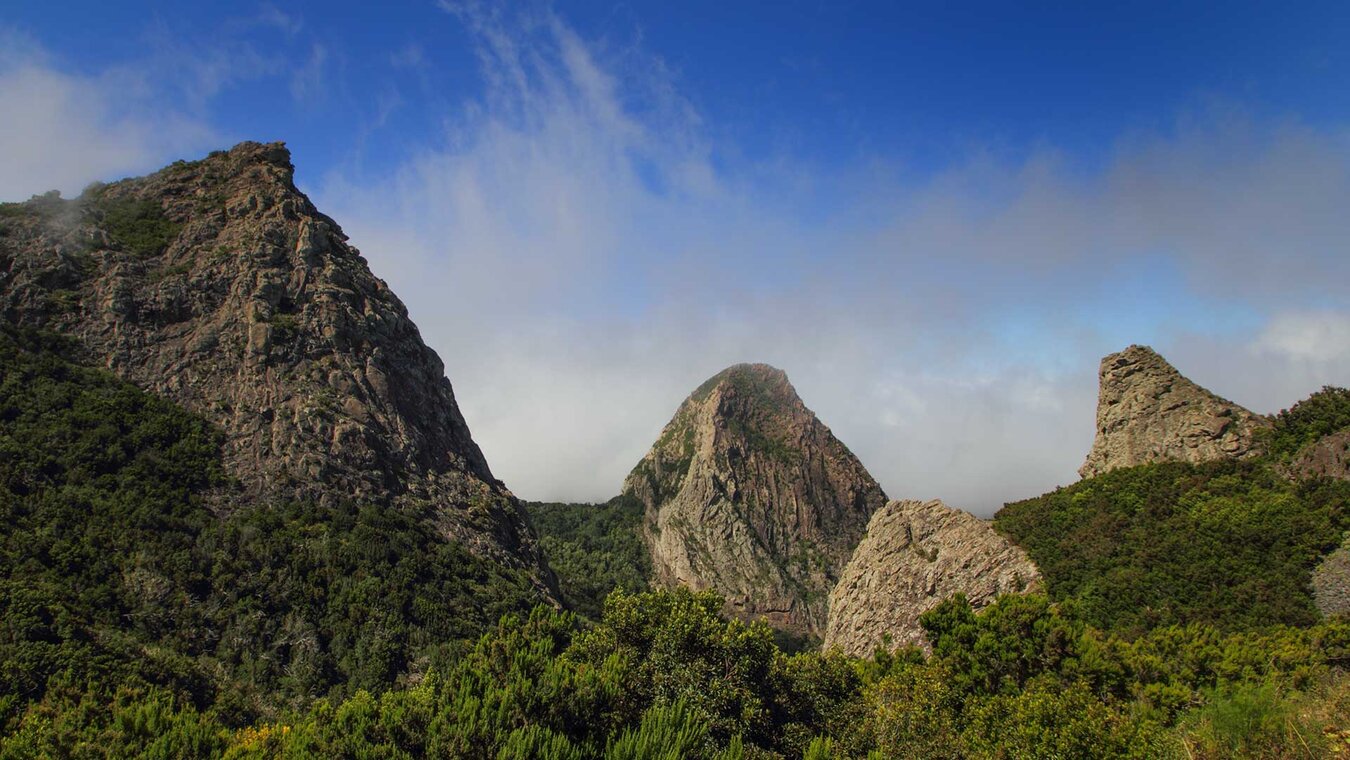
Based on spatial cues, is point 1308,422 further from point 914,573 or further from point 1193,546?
point 914,573

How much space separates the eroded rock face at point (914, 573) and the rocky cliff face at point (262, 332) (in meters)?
44.0

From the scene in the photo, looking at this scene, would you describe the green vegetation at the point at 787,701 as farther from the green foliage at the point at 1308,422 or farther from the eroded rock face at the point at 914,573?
the green foliage at the point at 1308,422

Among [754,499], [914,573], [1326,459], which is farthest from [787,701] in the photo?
[754,499]

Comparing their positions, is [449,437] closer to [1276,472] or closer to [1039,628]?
[1039,628]

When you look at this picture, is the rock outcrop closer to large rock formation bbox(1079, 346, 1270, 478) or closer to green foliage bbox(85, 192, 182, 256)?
large rock formation bbox(1079, 346, 1270, 478)

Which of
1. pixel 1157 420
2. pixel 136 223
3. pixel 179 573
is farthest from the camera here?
pixel 136 223

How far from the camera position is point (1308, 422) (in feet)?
182

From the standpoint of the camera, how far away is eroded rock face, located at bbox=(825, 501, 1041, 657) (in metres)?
45.0

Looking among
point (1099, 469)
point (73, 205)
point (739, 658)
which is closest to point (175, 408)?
point (73, 205)

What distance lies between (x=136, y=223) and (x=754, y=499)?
121m

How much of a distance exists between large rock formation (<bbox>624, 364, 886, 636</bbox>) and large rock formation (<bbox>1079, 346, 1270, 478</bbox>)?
7619cm

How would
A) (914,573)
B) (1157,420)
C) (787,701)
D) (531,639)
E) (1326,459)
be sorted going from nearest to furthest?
(531,639)
(787,701)
(914,573)
(1326,459)
(1157,420)

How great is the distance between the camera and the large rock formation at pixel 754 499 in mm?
139875

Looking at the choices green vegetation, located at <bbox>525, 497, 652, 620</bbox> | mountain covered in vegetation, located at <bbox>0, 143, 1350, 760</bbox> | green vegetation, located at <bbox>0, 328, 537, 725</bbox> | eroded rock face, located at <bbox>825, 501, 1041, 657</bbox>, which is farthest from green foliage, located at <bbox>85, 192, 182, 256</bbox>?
eroded rock face, located at <bbox>825, 501, 1041, 657</bbox>
